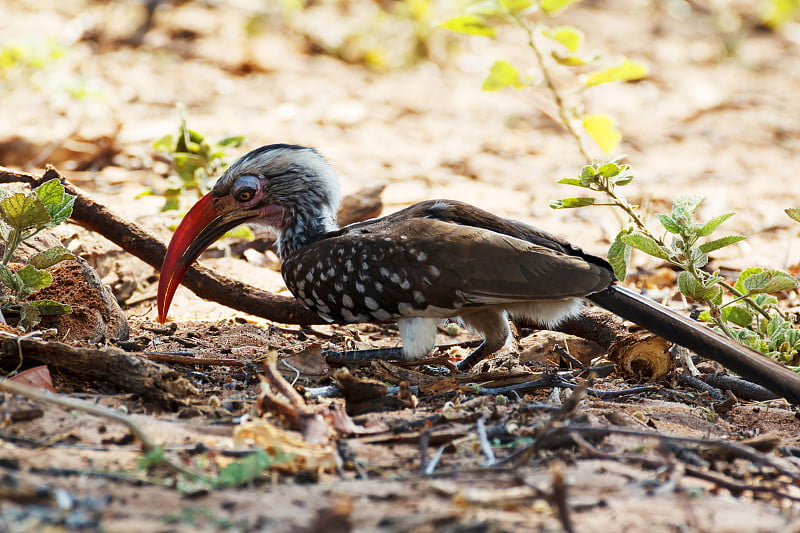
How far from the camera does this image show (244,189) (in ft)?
15.1

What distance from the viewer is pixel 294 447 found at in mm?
2561

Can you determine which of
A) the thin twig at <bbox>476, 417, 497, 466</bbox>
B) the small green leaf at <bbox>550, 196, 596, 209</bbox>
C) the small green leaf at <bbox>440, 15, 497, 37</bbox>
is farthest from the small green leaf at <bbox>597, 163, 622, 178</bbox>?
the small green leaf at <bbox>440, 15, 497, 37</bbox>

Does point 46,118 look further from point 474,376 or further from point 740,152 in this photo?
point 740,152

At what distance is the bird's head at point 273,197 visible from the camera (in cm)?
459

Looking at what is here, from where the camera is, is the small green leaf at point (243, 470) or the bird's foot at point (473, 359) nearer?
the small green leaf at point (243, 470)

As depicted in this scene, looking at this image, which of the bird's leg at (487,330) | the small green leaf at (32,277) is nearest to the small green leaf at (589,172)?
the bird's leg at (487,330)

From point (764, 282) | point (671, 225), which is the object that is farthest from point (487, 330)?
point (764, 282)

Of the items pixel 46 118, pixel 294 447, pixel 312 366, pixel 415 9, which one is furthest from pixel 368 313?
pixel 415 9

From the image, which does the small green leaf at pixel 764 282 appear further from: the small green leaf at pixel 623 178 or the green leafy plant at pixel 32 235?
the green leafy plant at pixel 32 235

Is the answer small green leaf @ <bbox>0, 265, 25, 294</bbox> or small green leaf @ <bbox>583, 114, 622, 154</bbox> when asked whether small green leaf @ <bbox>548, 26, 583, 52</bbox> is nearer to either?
small green leaf @ <bbox>583, 114, 622, 154</bbox>

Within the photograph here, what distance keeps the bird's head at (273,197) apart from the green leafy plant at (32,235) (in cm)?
95

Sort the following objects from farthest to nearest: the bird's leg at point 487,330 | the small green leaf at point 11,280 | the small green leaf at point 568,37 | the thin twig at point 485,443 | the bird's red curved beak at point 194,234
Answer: the small green leaf at point 568,37 → the bird's red curved beak at point 194,234 → the bird's leg at point 487,330 → the small green leaf at point 11,280 → the thin twig at point 485,443

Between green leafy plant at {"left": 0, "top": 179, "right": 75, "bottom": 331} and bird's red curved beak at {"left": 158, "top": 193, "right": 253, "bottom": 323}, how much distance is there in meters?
0.77

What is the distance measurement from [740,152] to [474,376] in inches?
246
